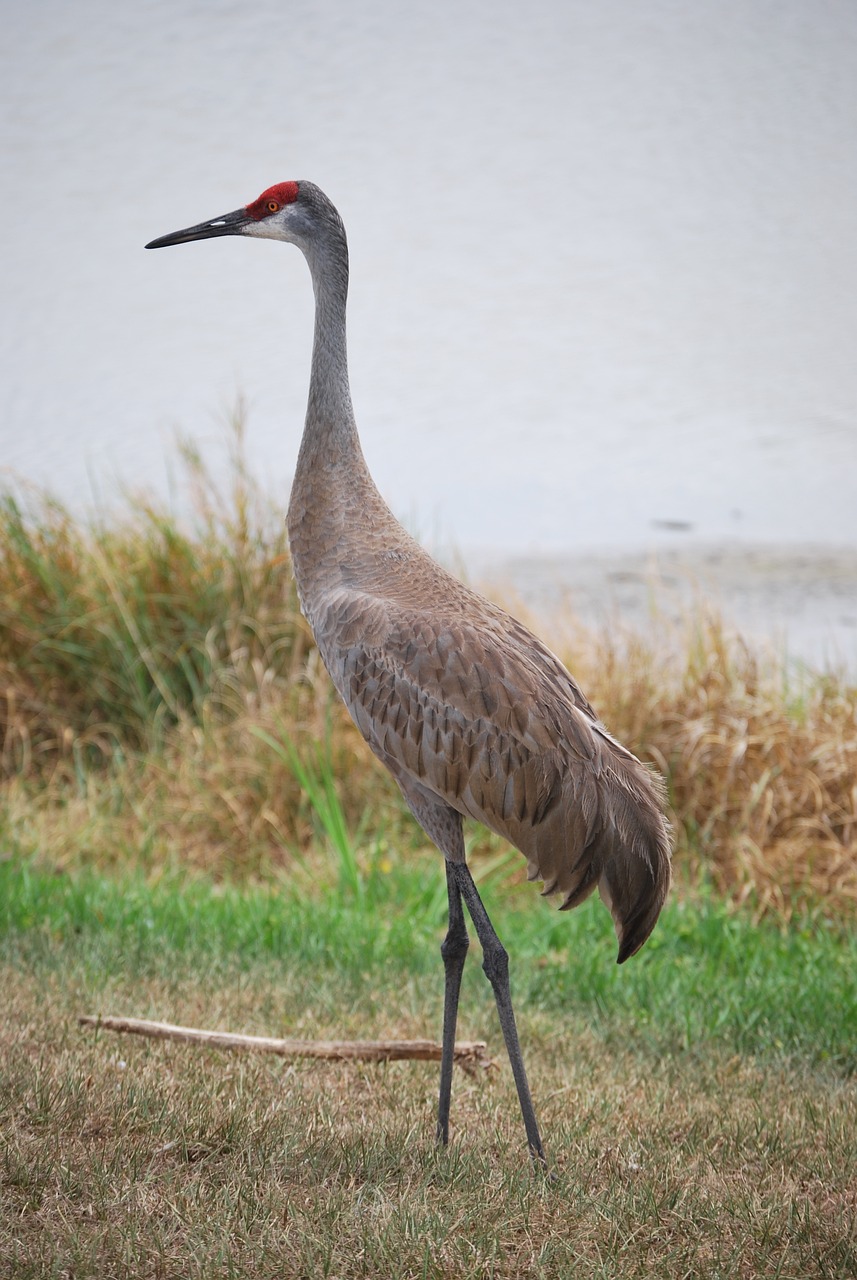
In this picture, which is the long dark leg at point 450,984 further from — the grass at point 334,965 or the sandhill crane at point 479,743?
the grass at point 334,965

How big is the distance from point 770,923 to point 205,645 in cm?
335

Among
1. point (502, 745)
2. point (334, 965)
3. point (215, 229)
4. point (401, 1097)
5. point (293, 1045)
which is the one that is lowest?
point (334, 965)

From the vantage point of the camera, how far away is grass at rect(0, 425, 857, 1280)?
114 inches

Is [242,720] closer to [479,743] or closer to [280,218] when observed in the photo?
[280,218]

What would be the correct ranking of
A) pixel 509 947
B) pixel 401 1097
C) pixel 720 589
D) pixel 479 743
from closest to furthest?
pixel 479 743 → pixel 401 1097 → pixel 509 947 → pixel 720 589

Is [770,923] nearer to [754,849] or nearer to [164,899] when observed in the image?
[754,849]

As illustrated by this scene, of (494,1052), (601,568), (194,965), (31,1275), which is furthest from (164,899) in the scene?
(601,568)

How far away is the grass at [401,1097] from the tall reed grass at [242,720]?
525 millimetres

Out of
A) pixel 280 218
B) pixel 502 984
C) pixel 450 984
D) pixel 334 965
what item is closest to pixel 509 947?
pixel 334 965

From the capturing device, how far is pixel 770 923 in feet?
18.2

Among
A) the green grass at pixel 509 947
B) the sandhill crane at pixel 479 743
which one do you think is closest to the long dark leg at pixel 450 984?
the sandhill crane at pixel 479 743

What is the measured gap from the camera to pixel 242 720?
21.9ft

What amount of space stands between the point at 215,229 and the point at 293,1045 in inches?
97.3

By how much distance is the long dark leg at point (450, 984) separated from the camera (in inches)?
134
